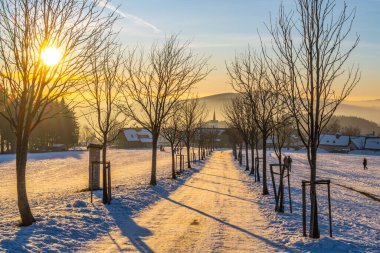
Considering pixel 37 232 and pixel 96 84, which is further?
pixel 96 84

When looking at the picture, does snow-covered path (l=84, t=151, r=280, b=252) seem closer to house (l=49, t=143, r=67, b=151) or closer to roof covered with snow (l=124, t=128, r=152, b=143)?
house (l=49, t=143, r=67, b=151)

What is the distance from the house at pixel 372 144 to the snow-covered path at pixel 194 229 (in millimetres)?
108232

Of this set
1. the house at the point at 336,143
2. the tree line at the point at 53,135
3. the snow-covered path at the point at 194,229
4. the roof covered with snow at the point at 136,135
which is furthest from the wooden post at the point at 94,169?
the house at the point at 336,143

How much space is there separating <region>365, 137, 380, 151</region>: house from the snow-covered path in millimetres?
108232

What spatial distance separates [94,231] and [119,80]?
10867mm

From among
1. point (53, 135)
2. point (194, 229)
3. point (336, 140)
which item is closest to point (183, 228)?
point (194, 229)

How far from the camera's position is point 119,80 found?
63.2 feet

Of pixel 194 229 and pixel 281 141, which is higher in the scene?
pixel 281 141

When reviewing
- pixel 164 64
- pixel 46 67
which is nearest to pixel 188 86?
pixel 164 64

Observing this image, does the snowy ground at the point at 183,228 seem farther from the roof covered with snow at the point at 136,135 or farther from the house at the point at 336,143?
the house at the point at 336,143

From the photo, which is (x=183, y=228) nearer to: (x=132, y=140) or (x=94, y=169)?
(x=94, y=169)

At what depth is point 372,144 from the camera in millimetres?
112812

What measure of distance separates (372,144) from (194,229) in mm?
115247

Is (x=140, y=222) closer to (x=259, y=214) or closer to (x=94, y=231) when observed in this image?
(x=94, y=231)
